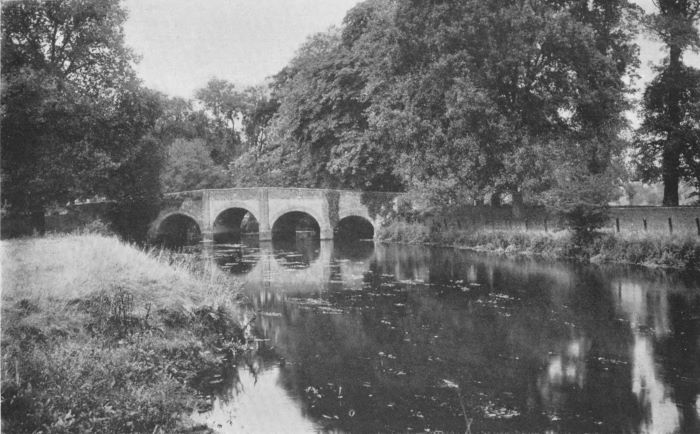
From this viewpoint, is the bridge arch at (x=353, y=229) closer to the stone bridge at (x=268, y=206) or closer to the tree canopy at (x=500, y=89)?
the stone bridge at (x=268, y=206)

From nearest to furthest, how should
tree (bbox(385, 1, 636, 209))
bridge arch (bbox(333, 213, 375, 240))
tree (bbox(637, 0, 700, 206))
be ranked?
tree (bbox(385, 1, 636, 209)) → tree (bbox(637, 0, 700, 206)) → bridge arch (bbox(333, 213, 375, 240))

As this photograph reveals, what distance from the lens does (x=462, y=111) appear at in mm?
21703

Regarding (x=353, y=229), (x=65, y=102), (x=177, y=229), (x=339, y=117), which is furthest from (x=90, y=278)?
(x=177, y=229)

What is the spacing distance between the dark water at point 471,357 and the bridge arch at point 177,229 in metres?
20.6

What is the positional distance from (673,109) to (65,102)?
78.7 feet

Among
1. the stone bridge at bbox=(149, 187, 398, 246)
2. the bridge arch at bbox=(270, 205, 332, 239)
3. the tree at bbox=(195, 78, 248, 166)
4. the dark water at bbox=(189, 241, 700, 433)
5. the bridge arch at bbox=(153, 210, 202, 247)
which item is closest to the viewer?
the dark water at bbox=(189, 241, 700, 433)

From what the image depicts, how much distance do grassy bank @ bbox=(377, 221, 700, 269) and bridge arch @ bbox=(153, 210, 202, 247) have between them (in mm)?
15701

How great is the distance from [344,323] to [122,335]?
4.42 metres

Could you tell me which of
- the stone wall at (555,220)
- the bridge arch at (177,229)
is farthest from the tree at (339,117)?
the bridge arch at (177,229)

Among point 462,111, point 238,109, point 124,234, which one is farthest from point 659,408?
point 238,109

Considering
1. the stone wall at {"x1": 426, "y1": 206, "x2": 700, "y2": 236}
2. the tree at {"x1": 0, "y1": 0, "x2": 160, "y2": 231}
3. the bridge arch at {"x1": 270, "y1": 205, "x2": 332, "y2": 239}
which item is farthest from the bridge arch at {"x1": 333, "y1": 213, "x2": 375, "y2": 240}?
the tree at {"x1": 0, "y1": 0, "x2": 160, "y2": 231}

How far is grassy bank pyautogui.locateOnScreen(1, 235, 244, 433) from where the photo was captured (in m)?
5.57

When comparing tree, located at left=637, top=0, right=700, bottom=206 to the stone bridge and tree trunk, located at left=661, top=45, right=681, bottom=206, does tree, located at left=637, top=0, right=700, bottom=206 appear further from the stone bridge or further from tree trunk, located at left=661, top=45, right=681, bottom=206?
the stone bridge

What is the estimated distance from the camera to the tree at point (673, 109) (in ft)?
74.7
